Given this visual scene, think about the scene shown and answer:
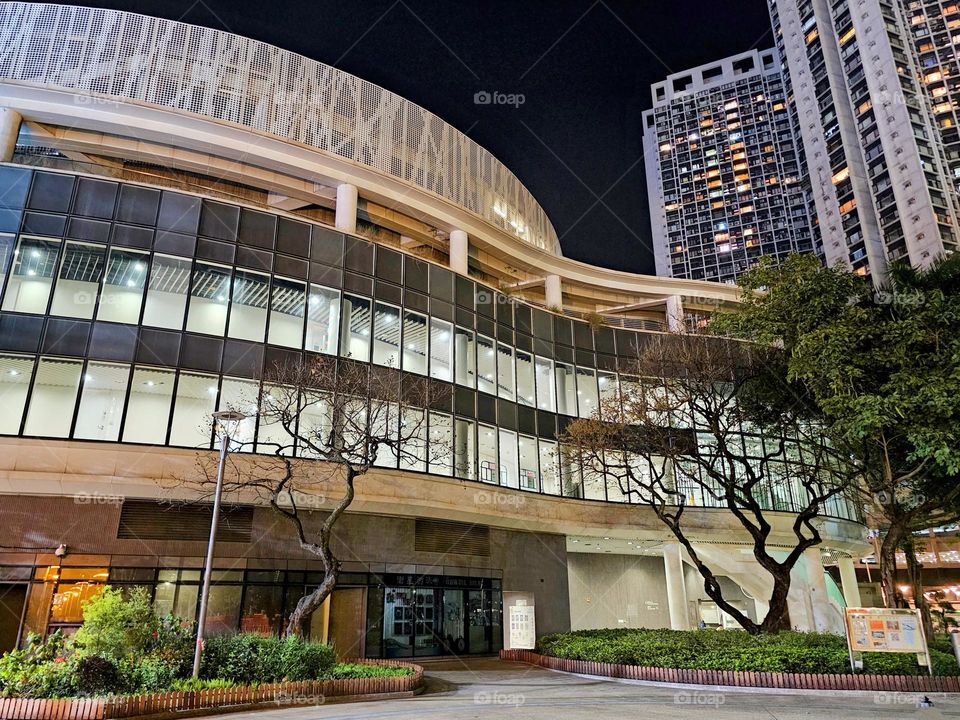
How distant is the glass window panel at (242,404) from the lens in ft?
69.9

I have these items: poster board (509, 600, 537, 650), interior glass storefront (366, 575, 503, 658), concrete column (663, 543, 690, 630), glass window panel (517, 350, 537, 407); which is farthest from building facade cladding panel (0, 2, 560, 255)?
concrete column (663, 543, 690, 630)

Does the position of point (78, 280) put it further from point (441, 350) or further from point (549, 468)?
point (549, 468)

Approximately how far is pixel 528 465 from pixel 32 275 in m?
20.4

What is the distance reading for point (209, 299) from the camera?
22.8 m

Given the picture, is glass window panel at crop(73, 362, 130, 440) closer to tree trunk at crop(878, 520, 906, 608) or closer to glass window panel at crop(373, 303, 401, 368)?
glass window panel at crop(373, 303, 401, 368)

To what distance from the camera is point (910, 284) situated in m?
21.0

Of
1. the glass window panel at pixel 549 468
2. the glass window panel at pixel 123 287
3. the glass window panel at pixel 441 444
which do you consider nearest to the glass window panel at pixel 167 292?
the glass window panel at pixel 123 287

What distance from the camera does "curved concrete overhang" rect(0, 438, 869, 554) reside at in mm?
19219

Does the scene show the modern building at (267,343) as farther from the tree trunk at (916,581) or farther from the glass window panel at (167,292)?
the tree trunk at (916,581)

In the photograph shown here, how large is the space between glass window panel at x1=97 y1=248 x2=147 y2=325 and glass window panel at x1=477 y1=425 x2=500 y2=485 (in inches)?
548

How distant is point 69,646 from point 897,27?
106 m

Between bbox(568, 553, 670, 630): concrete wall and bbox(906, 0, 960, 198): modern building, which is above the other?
bbox(906, 0, 960, 198): modern building

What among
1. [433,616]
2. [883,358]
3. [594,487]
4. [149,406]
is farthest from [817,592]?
[149,406]

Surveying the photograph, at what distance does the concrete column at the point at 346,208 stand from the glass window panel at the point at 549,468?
13271 millimetres
